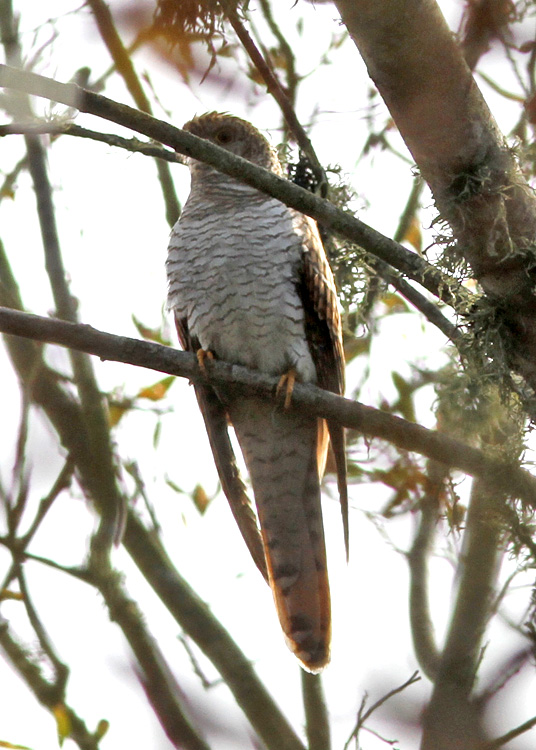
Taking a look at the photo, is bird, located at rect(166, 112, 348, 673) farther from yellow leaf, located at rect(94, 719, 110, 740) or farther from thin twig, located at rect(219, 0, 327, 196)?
yellow leaf, located at rect(94, 719, 110, 740)

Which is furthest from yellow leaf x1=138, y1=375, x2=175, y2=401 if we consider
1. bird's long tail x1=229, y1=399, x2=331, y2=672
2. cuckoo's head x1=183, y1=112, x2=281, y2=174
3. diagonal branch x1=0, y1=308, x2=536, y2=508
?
diagonal branch x1=0, y1=308, x2=536, y2=508

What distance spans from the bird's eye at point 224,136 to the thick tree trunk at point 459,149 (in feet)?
7.85

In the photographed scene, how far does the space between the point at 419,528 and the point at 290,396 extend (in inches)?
29.9

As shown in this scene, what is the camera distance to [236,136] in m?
4.38

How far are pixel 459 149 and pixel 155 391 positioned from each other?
235cm

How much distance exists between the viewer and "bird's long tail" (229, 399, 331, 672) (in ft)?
11.8

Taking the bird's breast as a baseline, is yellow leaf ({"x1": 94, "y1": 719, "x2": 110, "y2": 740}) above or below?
below

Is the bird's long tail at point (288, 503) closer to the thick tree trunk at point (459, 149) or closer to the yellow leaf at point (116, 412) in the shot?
the yellow leaf at point (116, 412)

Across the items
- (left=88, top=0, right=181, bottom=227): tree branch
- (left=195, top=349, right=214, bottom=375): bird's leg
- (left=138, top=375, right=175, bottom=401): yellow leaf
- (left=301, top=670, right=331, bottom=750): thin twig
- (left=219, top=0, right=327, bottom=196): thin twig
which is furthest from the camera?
(left=138, top=375, right=175, bottom=401): yellow leaf

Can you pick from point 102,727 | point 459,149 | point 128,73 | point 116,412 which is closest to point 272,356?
point 116,412

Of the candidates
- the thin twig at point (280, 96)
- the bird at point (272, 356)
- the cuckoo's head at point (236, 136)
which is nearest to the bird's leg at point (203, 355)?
the bird at point (272, 356)

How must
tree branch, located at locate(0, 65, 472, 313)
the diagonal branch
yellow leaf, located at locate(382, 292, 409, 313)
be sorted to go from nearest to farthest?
tree branch, located at locate(0, 65, 472, 313), the diagonal branch, yellow leaf, located at locate(382, 292, 409, 313)

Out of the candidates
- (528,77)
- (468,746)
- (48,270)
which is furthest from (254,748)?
(528,77)

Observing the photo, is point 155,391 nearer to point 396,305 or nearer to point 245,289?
point 245,289
